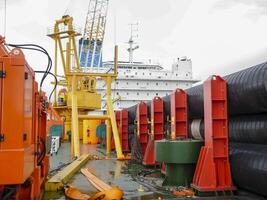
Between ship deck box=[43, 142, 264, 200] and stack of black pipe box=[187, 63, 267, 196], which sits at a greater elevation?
stack of black pipe box=[187, 63, 267, 196]

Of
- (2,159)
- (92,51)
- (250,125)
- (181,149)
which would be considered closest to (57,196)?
(181,149)

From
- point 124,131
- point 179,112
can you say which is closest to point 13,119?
point 179,112

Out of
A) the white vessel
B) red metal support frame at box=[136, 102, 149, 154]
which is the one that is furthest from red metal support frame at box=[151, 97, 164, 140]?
the white vessel

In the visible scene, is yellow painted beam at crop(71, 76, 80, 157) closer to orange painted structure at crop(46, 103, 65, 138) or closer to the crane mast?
orange painted structure at crop(46, 103, 65, 138)

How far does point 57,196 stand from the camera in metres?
6.57

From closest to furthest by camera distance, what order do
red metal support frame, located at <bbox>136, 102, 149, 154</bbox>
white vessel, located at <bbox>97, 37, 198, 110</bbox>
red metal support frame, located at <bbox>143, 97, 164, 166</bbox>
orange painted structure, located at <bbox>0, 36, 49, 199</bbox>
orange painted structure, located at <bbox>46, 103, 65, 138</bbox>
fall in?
orange painted structure, located at <bbox>0, 36, 49, 199</bbox> → red metal support frame, located at <bbox>143, 97, 164, 166</bbox> → orange painted structure, located at <bbox>46, 103, 65, 138</bbox> → red metal support frame, located at <bbox>136, 102, 149, 154</bbox> → white vessel, located at <bbox>97, 37, 198, 110</bbox>

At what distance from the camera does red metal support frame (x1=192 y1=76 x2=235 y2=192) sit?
6742mm

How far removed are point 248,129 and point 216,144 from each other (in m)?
0.66

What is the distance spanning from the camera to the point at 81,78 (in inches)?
998

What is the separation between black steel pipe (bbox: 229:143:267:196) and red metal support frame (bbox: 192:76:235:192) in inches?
6.9

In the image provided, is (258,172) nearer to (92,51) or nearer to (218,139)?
(218,139)

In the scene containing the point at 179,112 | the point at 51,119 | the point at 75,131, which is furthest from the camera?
the point at 51,119

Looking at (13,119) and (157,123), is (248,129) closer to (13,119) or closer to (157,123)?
(13,119)

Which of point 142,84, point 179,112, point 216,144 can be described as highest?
point 142,84
